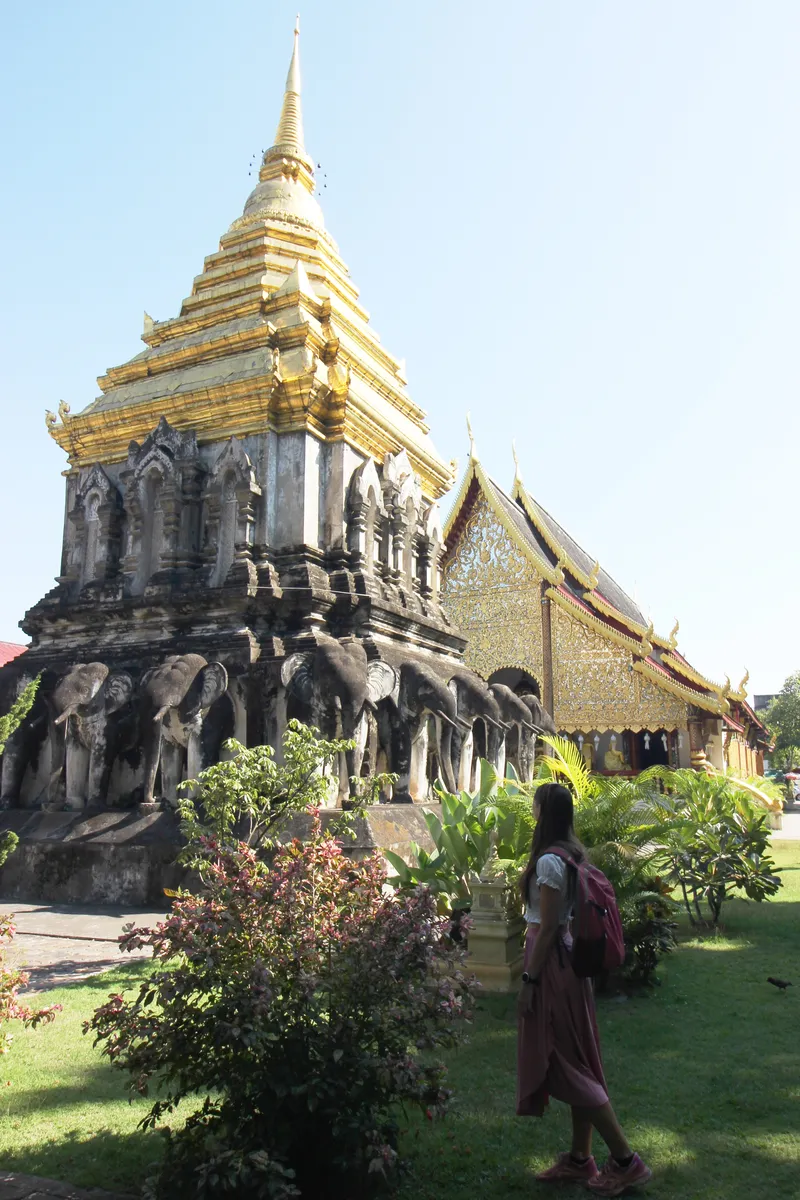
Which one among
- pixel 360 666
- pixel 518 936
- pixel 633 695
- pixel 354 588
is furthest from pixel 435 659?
pixel 633 695

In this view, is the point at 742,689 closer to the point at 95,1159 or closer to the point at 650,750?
the point at 650,750

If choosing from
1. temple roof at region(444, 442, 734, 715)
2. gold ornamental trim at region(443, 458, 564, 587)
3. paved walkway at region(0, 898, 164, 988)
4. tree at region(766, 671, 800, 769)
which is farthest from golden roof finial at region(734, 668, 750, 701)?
tree at region(766, 671, 800, 769)

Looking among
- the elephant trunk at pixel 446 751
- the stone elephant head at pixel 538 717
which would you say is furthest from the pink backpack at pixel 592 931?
the stone elephant head at pixel 538 717

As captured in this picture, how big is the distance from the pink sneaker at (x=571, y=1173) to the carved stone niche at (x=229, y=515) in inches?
252

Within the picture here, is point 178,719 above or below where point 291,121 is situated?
below

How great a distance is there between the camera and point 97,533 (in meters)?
10.0

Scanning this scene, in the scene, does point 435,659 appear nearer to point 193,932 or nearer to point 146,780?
point 146,780

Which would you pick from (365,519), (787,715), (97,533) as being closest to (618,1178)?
(365,519)

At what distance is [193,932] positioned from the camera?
2787 mm

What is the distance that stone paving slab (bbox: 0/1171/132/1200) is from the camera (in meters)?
2.63

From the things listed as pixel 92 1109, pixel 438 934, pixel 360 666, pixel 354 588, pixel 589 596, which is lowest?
pixel 92 1109

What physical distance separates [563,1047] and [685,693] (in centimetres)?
1293

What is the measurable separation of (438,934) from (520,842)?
259cm

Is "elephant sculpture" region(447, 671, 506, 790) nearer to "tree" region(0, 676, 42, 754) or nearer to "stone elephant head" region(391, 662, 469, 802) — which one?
"stone elephant head" region(391, 662, 469, 802)
